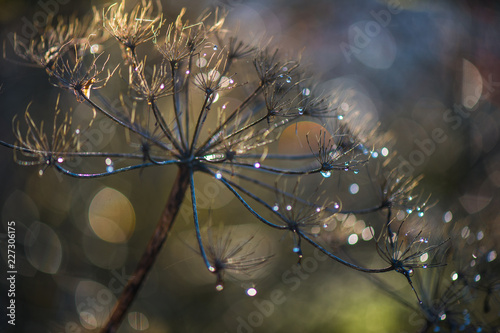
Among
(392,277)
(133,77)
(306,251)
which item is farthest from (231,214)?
(133,77)

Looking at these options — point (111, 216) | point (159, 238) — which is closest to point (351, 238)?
point (159, 238)

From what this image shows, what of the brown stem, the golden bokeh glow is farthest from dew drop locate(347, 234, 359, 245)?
the golden bokeh glow

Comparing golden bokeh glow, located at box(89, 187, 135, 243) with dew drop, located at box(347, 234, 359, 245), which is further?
golden bokeh glow, located at box(89, 187, 135, 243)

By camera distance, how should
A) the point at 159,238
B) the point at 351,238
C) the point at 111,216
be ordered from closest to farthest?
1. the point at 159,238
2. the point at 351,238
3. the point at 111,216

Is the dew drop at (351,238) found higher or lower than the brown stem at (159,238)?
higher

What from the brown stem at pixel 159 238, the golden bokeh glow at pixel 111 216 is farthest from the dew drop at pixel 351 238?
the golden bokeh glow at pixel 111 216

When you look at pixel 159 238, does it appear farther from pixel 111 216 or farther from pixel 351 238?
pixel 111 216

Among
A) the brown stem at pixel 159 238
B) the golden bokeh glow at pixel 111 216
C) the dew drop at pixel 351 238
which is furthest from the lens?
the golden bokeh glow at pixel 111 216

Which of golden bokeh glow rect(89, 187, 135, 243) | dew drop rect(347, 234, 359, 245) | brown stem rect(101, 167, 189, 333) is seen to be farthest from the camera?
golden bokeh glow rect(89, 187, 135, 243)

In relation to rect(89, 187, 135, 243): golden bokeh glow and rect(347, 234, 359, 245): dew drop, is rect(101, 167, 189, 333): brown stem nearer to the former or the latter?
rect(347, 234, 359, 245): dew drop

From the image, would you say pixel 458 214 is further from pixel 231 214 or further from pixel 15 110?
pixel 15 110

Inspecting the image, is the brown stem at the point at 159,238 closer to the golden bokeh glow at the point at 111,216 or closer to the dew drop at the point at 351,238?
the dew drop at the point at 351,238
